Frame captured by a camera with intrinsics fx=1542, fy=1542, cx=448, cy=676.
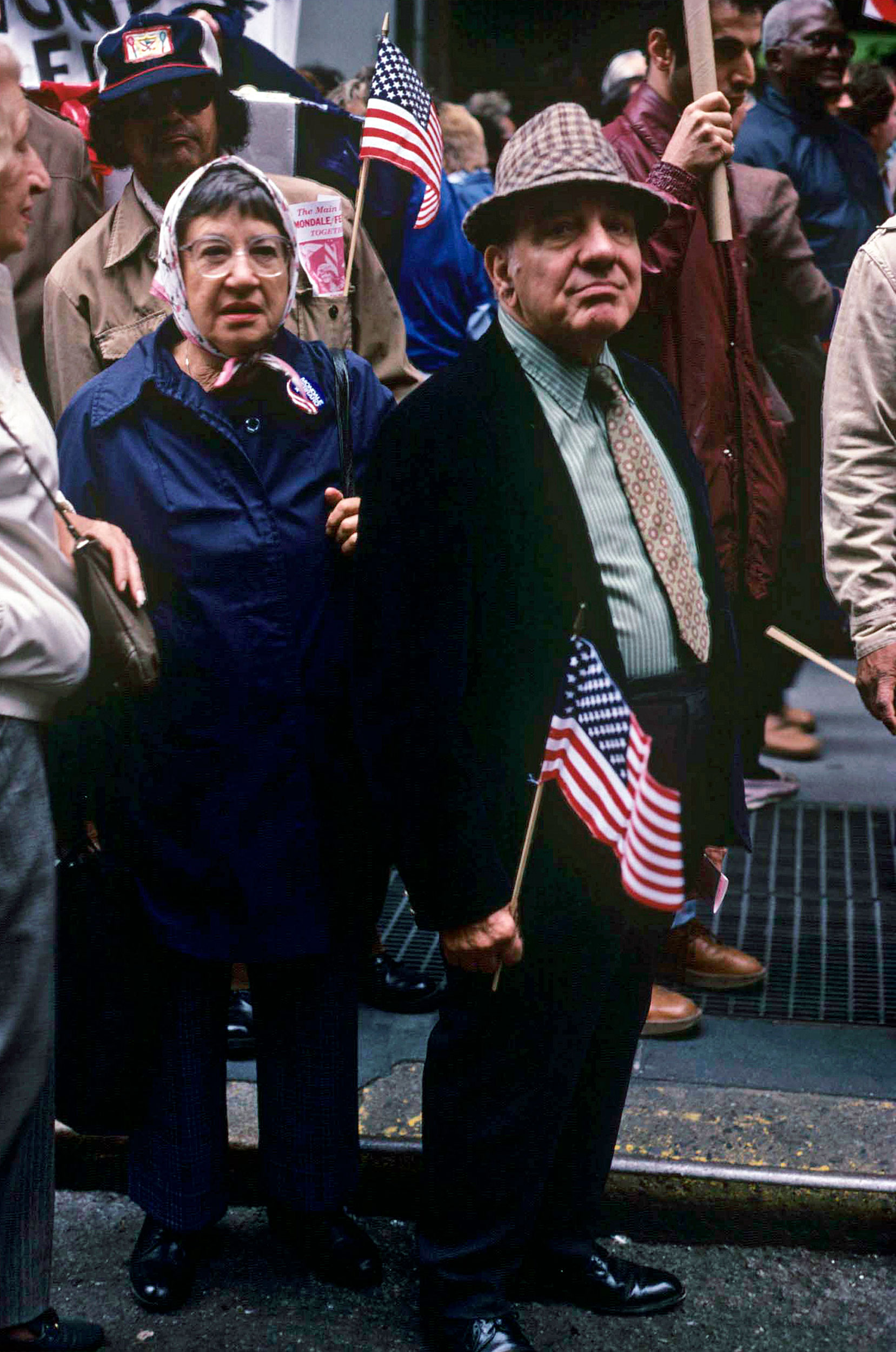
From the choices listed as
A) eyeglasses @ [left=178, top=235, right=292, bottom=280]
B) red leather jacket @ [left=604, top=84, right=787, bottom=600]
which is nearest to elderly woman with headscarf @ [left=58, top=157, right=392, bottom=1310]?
eyeglasses @ [left=178, top=235, right=292, bottom=280]

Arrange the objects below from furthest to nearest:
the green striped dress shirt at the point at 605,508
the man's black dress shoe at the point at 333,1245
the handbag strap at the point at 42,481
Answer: the man's black dress shoe at the point at 333,1245, the green striped dress shirt at the point at 605,508, the handbag strap at the point at 42,481

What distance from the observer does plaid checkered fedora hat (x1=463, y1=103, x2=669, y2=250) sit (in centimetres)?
255

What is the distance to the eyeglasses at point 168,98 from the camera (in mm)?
3570

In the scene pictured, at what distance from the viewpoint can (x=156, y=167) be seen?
3.64m

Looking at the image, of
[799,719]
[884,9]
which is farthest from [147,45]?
[884,9]

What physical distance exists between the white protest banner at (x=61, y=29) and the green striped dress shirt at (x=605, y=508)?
2.58 metres

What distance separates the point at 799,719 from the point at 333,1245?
4.09 meters

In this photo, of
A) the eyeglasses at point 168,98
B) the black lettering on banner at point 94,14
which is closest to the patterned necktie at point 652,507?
the eyeglasses at point 168,98

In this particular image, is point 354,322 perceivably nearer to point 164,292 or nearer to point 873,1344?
point 164,292

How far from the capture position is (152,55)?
11.7ft

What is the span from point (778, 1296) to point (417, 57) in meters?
6.79

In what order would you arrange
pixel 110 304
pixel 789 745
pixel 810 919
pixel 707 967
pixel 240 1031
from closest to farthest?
1. pixel 110 304
2. pixel 240 1031
3. pixel 707 967
4. pixel 810 919
5. pixel 789 745

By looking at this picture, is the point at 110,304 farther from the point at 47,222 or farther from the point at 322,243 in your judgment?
the point at 47,222

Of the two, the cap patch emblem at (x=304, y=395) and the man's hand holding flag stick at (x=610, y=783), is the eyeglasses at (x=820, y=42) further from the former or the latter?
the man's hand holding flag stick at (x=610, y=783)
